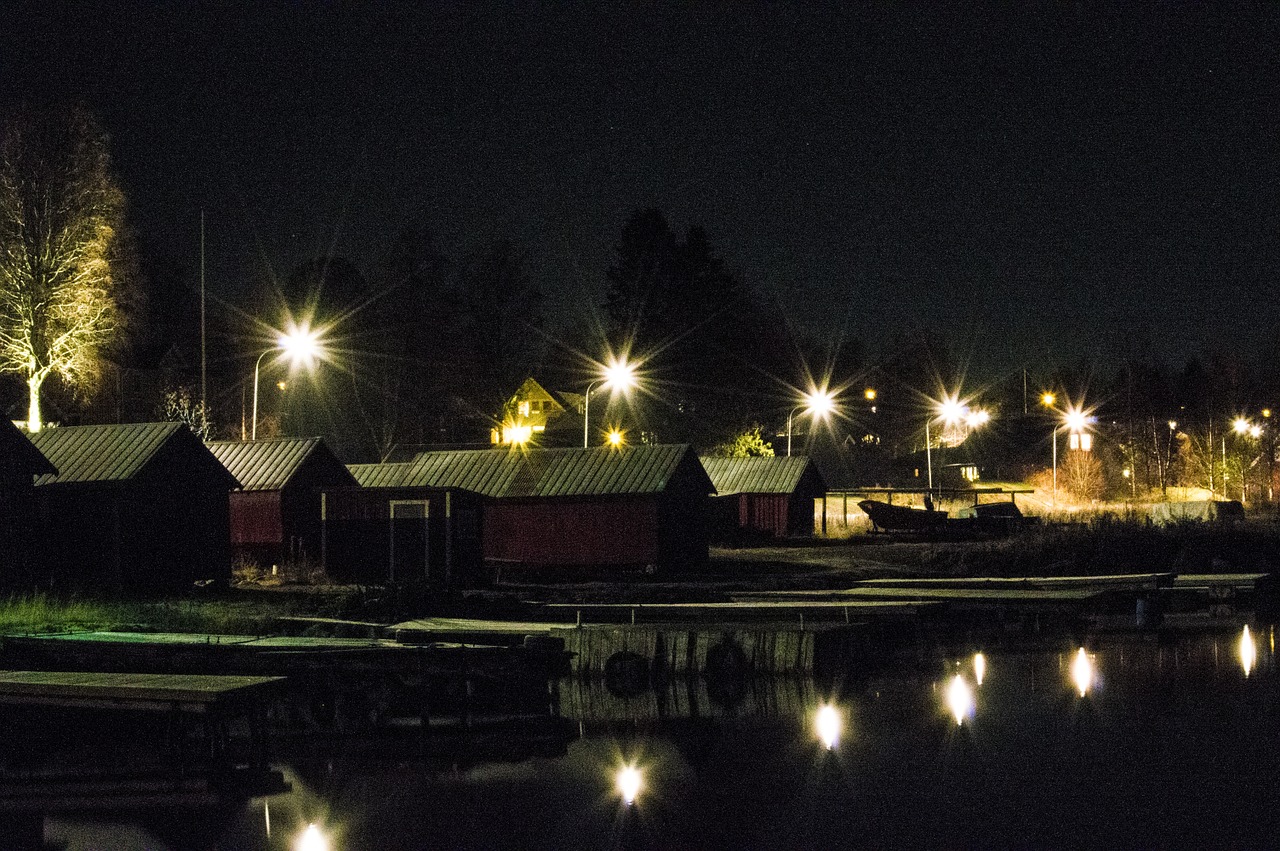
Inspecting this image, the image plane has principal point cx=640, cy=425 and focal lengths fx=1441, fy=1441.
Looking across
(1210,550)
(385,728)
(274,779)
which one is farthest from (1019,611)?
(274,779)

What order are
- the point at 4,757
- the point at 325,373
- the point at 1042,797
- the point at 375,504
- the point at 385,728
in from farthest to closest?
the point at 325,373 < the point at 375,504 < the point at 385,728 < the point at 4,757 < the point at 1042,797

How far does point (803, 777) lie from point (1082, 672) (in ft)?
37.4

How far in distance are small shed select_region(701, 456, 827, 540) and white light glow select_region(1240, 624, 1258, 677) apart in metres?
27.4

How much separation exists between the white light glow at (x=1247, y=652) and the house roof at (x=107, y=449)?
26.0m

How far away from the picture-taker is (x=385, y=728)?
73.5 ft

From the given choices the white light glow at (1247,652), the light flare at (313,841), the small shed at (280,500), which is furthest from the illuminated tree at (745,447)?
the light flare at (313,841)

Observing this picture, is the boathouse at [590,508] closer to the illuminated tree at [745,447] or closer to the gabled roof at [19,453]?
the gabled roof at [19,453]

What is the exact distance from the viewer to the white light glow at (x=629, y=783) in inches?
694

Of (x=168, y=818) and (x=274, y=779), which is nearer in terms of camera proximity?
(x=168, y=818)

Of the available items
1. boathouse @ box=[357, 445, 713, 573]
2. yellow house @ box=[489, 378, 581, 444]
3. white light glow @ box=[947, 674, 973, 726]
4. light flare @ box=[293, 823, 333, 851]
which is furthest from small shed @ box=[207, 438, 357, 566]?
yellow house @ box=[489, 378, 581, 444]

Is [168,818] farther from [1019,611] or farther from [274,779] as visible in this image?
[1019,611]

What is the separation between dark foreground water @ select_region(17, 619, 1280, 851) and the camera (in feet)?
51.7

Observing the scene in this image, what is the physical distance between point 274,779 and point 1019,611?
24.6m

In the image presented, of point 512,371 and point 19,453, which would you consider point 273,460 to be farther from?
point 512,371
